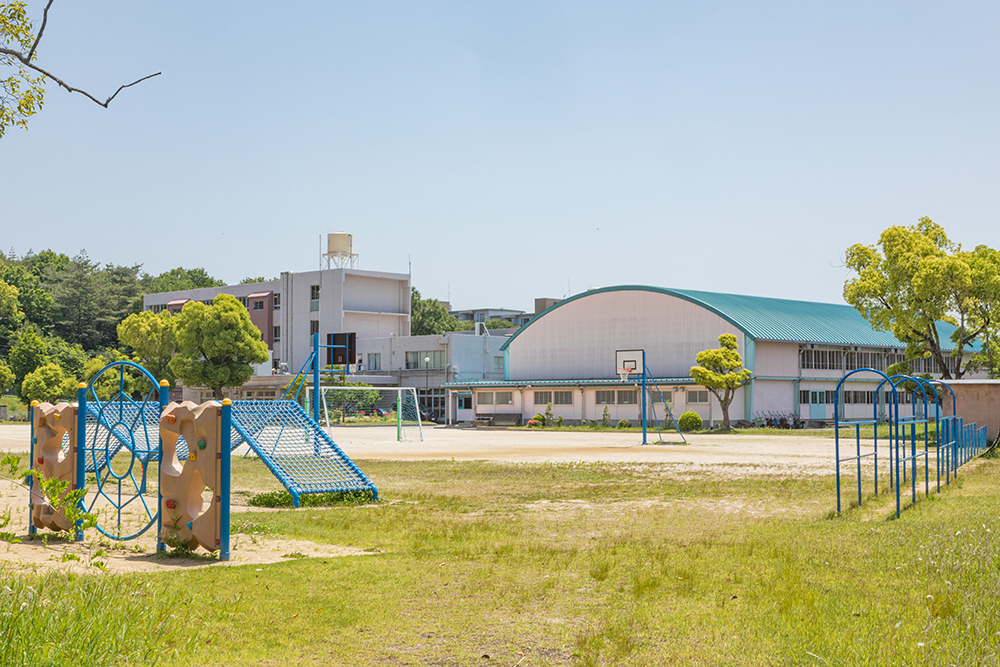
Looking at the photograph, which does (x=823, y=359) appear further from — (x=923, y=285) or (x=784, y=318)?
(x=923, y=285)

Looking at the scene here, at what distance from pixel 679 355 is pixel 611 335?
17.6 feet

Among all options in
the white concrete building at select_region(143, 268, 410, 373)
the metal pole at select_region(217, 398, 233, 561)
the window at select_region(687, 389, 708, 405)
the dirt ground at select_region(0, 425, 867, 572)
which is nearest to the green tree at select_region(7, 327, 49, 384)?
the white concrete building at select_region(143, 268, 410, 373)

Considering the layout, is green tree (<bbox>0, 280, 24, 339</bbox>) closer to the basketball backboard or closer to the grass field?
the basketball backboard

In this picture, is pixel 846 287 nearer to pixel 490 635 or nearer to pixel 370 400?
pixel 370 400

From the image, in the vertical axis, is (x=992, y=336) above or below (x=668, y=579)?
above

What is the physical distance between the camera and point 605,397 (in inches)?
2371

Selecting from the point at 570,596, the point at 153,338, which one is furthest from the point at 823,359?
the point at 570,596

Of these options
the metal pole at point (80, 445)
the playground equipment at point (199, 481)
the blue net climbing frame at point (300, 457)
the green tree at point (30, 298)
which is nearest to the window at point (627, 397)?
the blue net climbing frame at point (300, 457)

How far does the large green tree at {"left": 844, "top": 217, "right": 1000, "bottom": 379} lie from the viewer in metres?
43.9

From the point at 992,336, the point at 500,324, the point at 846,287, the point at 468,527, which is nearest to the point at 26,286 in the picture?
the point at 500,324

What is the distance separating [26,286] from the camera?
318ft

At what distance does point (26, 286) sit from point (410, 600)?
100834mm

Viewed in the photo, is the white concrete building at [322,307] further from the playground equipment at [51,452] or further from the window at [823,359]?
the playground equipment at [51,452]

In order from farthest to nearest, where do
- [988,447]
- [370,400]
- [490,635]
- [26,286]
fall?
[26,286] → [370,400] → [988,447] → [490,635]
